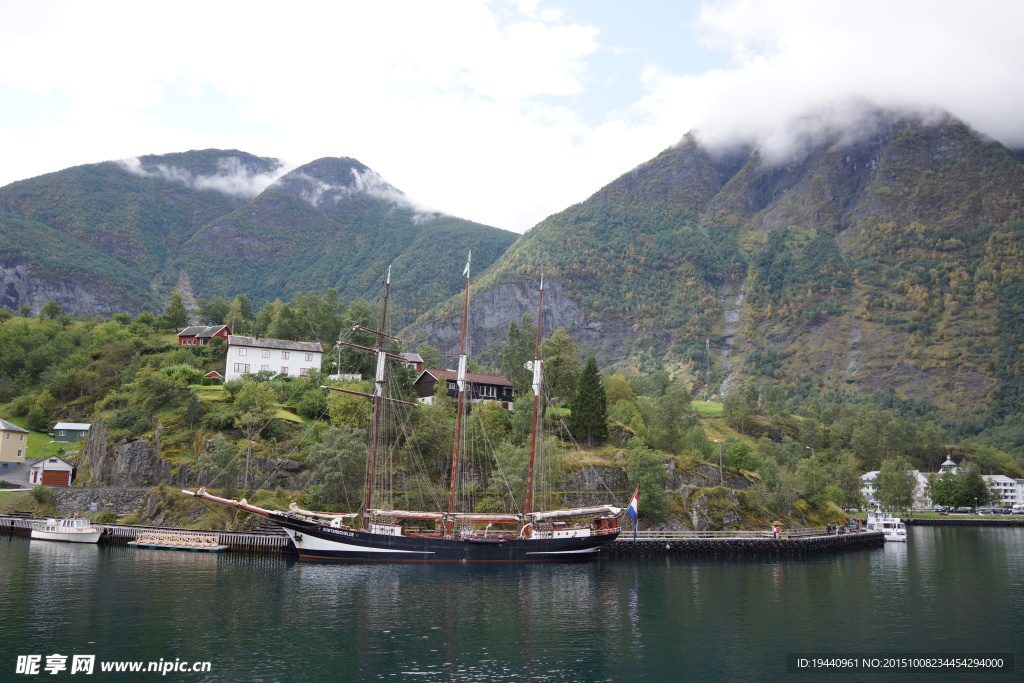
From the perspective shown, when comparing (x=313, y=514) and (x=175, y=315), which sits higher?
(x=175, y=315)

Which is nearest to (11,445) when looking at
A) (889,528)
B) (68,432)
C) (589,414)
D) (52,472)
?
(68,432)

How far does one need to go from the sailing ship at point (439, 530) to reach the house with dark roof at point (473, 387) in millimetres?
30717

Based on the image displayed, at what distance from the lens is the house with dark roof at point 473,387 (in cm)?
11438

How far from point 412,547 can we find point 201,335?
7413 centimetres

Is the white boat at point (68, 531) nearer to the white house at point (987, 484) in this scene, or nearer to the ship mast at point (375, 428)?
the ship mast at point (375, 428)

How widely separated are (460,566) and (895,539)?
7429 centimetres

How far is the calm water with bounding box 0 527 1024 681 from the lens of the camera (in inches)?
1278

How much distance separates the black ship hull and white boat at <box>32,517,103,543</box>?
73.7ft

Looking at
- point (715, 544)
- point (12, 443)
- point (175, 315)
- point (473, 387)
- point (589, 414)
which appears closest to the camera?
point (715, 544)

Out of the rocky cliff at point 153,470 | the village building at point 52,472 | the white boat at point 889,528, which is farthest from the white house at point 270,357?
the white boat at point 889,528

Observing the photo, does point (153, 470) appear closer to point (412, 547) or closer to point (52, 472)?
point (52, 472)

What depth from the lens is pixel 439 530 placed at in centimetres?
7838

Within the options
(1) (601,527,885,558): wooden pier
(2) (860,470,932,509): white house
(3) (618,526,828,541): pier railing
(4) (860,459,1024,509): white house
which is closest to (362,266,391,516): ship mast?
(1) (601,527,885,558): wooden pier

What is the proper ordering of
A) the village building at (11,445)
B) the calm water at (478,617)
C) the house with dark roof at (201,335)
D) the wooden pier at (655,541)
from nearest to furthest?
the calm water at (478,617), the wooden pier at (655,541), the village building at (11,445), the house with dark roof at (201,335)
